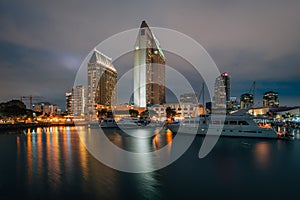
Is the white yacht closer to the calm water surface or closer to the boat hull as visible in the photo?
the boat hull

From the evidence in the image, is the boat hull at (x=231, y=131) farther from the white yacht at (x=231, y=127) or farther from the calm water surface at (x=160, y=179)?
the calm water surface at (x=160, y=179)

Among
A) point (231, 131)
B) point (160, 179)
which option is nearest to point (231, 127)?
point (231, 131)

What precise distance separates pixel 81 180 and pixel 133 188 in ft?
15.3

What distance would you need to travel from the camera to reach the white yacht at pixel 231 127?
127 feet

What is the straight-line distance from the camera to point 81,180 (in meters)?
16.9

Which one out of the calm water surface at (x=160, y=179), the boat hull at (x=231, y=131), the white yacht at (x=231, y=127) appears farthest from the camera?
the white yacht at (x=231, y=127)

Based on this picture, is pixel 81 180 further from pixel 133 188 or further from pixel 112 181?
pixel 133 188

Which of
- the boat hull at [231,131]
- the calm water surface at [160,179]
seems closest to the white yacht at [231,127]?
the boat hull at [231,131]

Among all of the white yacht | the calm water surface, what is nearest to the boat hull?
the white yacht

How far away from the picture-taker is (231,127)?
3997 cm

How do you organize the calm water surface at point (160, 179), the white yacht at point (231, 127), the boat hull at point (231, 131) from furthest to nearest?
the white yacht at point (231, 127) < the boat hull at point (231, 131) < the calm water surface at point (160, 179)

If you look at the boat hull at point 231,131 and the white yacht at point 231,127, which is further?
the white yacht at point 231,127

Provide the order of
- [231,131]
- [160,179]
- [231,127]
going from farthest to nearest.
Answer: [231,131], [231,127], [160,179]

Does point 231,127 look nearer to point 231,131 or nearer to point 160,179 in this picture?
point 231,131
